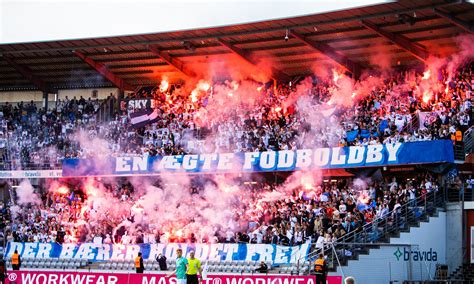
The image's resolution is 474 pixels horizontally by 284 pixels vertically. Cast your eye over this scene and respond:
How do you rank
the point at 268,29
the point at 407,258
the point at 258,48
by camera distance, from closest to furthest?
the point at 407,258, the point at 268,29, the point at 258,48

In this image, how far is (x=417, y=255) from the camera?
33.1 metres

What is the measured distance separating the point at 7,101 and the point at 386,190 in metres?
26.5

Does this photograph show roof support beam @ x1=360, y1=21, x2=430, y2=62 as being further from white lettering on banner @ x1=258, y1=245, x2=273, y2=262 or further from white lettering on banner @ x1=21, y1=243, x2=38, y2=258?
white lettering on banner @ x1=21, y1=243, x2=38, y2=258

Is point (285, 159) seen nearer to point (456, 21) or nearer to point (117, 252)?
point (117, 252)

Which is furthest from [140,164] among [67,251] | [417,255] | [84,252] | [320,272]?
[320,272]

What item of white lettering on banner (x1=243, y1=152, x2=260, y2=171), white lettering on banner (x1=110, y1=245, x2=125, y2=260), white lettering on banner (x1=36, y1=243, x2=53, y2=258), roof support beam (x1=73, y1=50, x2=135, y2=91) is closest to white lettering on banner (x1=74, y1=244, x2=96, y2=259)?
white lettering on banner (x1=110, y1=245, x2=125, y2=260)

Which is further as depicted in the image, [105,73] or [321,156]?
[105,73]

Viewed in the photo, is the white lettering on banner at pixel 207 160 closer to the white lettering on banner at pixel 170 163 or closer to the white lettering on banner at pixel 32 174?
the white lettering on banner at pixel 170 163

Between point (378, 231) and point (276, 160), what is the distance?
24.1 feet

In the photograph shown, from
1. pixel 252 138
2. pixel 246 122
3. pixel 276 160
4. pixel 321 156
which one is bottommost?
pixel 276 160

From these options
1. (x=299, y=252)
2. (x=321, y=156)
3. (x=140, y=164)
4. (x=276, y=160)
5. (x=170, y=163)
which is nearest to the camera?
(x=299, y=252)

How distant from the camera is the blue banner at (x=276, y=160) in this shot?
3466 cm

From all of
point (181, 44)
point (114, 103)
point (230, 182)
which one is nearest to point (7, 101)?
point (114, 103)

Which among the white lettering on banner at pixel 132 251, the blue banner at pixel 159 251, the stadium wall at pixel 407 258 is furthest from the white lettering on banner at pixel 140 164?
the stadium wall at pixel 407 258
